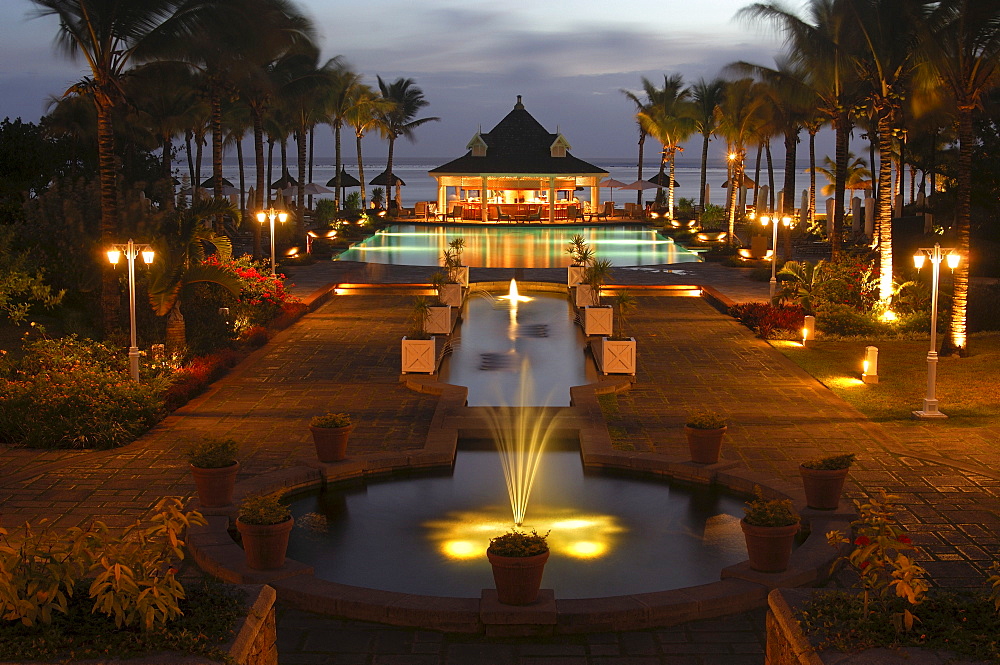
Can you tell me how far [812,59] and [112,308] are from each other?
16895 mm

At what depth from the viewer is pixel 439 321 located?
20500mm

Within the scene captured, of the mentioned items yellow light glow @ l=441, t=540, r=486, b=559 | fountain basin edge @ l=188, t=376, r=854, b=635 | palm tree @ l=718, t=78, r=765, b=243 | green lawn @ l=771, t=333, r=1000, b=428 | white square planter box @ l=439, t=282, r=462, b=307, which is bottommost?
yellow light glow @ l=441, t=540, r=486, b=559

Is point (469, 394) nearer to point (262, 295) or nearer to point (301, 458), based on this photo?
point (301, 458)

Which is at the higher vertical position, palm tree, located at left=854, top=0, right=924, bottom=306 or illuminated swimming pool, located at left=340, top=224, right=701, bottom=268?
palm tree, located at left=854, top=0, right=924, bottom=306

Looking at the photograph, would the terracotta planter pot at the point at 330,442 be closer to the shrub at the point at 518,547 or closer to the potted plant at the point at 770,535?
the shrub at the point at 518,547

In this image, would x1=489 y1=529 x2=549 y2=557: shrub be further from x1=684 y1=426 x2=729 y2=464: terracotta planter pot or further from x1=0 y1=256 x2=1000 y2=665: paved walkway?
x1=684 y1=426 x2=729 y2=464: terracotta planter pot

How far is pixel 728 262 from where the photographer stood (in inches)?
1394

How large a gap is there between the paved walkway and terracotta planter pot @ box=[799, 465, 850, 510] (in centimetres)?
68

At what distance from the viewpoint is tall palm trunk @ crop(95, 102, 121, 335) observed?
59.5 feet

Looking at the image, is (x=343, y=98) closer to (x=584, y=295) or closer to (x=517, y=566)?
(x=584, y=295)

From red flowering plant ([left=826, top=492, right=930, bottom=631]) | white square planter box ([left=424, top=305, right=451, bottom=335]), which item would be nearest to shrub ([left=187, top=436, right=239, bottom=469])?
red flowering plant ([left=826, top=492, right=930, bottom=631])

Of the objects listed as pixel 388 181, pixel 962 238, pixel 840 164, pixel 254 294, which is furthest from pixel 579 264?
pixel 388 181

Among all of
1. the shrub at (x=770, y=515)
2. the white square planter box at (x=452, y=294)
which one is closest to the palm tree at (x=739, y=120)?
the white square planter box at (x=452, y=294)

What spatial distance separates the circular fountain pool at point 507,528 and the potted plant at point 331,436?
1.70ft
